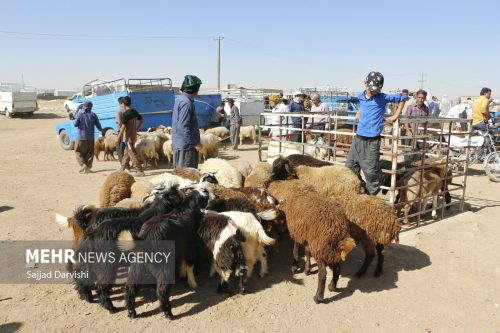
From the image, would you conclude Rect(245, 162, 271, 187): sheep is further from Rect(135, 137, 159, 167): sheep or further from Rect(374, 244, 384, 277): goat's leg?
Rect(135, 137, 159, 167): sheep

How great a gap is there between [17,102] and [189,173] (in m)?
32.2

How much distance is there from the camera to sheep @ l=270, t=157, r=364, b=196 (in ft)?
19.5

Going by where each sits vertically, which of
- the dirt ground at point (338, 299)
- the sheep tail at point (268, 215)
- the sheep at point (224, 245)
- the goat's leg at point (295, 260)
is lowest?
the dirt ground at point (338, 299)

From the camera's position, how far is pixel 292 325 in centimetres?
375

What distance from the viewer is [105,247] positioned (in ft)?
12.2

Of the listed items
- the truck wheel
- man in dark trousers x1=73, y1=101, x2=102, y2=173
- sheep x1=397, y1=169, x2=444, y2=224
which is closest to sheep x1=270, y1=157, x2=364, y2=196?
sheep x1=397, y1=169, x2=444, y2=224

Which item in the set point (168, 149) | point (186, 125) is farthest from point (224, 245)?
point (168, 149)

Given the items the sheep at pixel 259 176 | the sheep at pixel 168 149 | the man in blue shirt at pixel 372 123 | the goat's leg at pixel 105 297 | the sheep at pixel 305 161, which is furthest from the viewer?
the sheep at pixel 168 149

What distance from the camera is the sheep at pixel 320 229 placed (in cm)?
409

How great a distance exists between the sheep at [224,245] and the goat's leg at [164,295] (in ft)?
2.19

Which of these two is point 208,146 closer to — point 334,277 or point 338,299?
point 334,277

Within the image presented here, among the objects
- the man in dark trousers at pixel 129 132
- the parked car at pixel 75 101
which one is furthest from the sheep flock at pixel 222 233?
the parked car at pixel 75 101

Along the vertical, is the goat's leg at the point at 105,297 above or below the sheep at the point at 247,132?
below

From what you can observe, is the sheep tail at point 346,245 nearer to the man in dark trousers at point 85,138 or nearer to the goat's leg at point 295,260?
the goat's leg at point 295,260
